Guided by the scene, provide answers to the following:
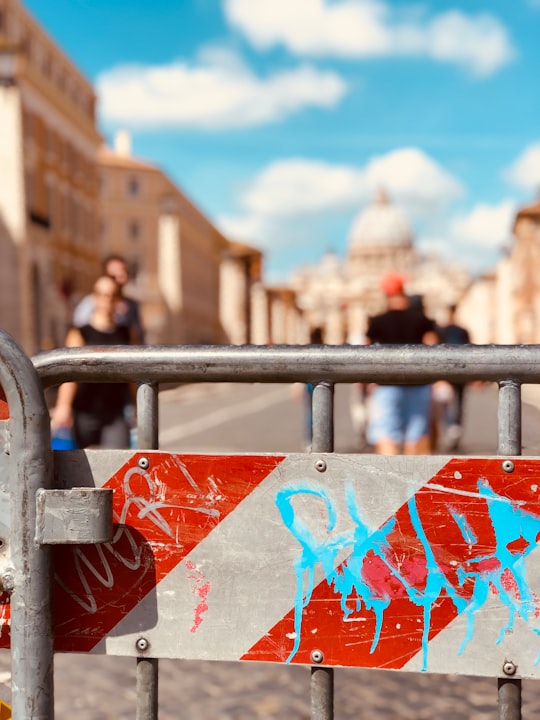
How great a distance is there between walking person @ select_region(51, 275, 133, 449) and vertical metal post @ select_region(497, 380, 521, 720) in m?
3.86

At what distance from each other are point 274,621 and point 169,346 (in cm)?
64

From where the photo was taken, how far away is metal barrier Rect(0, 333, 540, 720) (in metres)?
2.24

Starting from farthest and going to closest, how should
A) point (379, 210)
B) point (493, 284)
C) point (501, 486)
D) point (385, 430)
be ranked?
1. point (379, 210)
2. point (493, 284)
3. point (385, 430)
4. point (501, 486)

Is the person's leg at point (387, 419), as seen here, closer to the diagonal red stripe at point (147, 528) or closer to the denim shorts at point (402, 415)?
the denim shorts at point (402, 415)

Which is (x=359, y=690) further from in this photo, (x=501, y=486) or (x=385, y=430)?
(x=385, y=430)

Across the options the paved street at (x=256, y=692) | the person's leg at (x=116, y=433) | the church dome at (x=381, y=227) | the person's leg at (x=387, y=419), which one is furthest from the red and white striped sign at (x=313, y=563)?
the church dome at (x=381, y=227)

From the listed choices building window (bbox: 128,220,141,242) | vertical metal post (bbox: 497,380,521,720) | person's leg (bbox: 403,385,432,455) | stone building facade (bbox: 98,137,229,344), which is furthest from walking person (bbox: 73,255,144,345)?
building window (bbox: 128,220,141,242)

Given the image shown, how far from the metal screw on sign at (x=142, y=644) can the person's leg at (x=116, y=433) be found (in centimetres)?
367

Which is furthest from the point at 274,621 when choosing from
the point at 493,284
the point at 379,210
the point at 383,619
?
the point at 379,210

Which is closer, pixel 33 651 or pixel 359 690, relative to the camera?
pixel 33 651

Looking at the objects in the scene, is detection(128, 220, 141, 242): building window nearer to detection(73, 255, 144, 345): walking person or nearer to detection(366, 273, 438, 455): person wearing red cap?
detection(366, 273, 438, 455): person wearing red cap

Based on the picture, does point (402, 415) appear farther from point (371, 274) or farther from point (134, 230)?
point (371, 274)

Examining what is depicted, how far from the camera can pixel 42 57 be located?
1710 inches

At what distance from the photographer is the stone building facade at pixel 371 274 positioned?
531 ft
